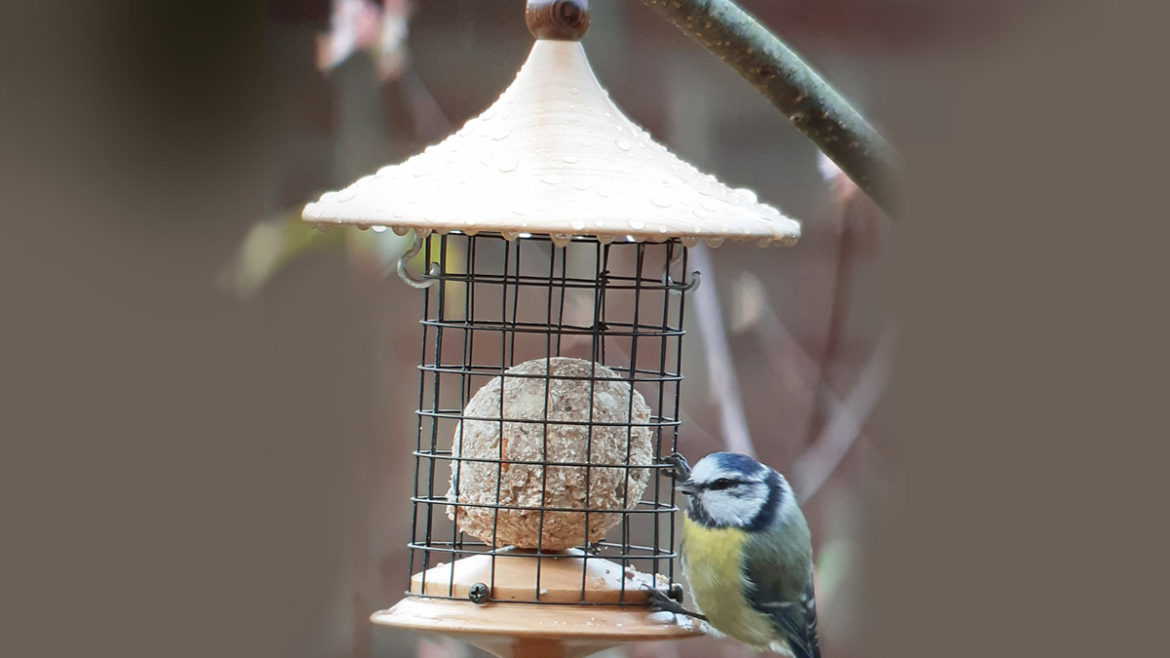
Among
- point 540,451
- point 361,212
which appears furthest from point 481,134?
point 540,451

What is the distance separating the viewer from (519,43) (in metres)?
4.52

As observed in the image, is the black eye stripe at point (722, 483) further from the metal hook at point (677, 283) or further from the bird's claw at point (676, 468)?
the metal hook at point (677, 283)

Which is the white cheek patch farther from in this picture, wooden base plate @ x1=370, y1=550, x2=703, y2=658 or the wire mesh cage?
wooden base plate @ x1=370, y1=550, x2=703, y2=658

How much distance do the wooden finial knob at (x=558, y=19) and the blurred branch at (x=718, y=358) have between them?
1.75 m

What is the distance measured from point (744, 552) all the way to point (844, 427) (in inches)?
54.0

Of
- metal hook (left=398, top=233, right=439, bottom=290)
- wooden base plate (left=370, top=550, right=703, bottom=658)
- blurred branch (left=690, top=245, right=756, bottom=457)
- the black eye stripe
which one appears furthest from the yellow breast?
blurred branch (left=690, top=245, right=756, bottom=457)

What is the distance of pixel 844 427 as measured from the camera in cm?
454

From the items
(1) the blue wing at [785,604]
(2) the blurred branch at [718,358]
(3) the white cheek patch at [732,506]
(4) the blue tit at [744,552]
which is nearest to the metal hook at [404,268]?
(4) the blue tit at [744,552]

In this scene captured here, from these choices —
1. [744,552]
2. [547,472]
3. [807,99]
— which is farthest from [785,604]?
[807,99]

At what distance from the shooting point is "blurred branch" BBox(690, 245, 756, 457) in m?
4.54

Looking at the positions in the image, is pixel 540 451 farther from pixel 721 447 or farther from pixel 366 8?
pixel 366 8

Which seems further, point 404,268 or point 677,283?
point 677,283

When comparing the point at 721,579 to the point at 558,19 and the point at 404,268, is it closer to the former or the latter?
the point at 404,268

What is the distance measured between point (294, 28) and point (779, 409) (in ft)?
6.40
